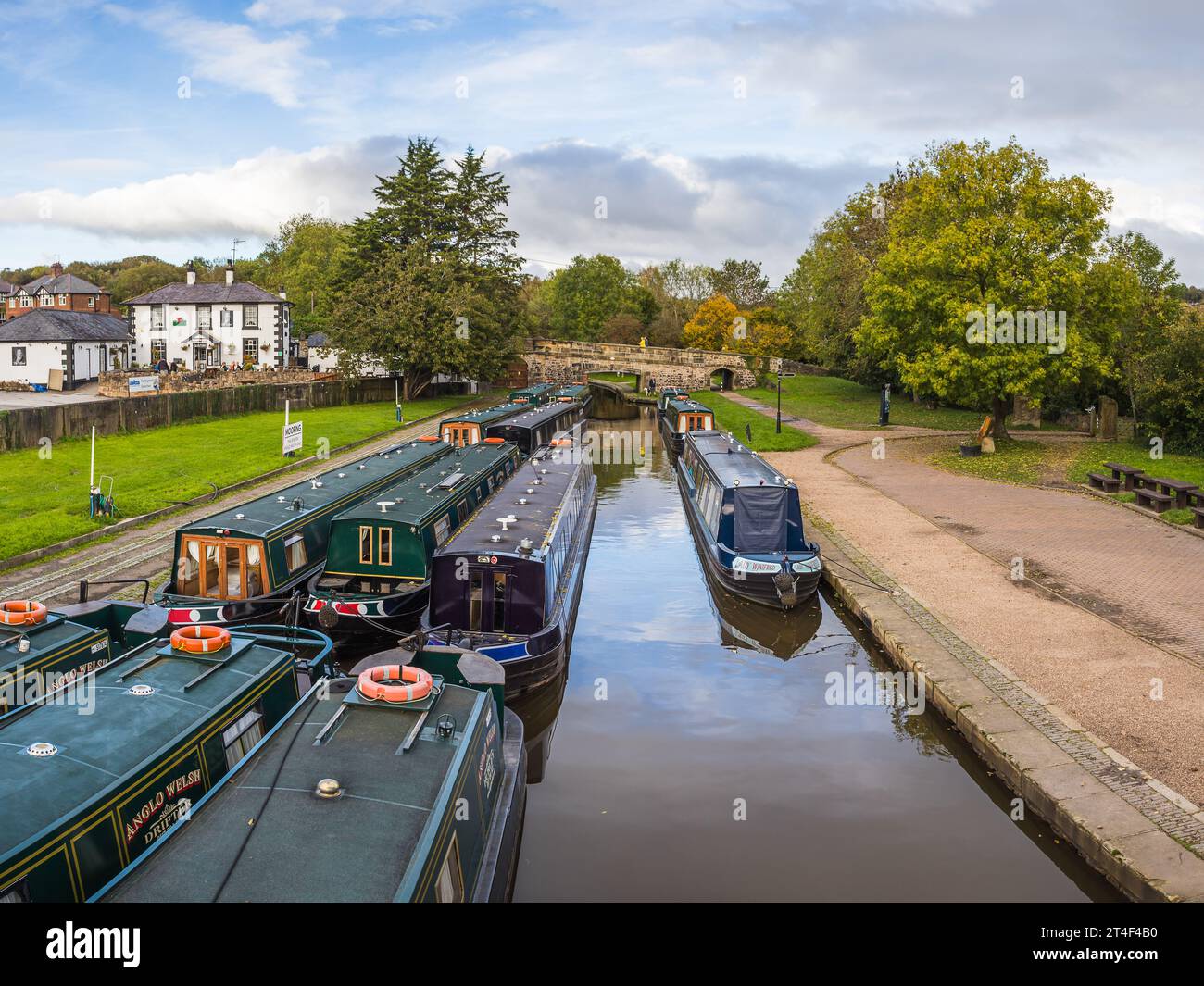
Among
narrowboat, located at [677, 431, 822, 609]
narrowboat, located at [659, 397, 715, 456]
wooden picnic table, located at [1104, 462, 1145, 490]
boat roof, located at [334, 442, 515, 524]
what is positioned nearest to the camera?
boat roof, located at [334, 442, 515, 524]

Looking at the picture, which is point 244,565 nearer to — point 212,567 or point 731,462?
point 212,567

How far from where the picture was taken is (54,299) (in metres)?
69.9

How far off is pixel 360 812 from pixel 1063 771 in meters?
7.91

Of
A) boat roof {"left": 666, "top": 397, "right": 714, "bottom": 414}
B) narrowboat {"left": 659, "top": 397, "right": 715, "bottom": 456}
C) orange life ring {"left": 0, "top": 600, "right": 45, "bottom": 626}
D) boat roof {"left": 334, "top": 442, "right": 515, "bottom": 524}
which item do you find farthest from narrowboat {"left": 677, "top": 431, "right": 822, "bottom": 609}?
boat roof {"left": 666, "top": 397, "right": 714, "bottom": 414}

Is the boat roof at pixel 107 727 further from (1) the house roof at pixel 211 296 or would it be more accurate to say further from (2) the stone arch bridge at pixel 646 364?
(2) the stone arch bridge at pixel 646 364

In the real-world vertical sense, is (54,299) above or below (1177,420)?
above

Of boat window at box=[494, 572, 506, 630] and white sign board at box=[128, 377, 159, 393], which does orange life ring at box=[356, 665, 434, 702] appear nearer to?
boat window at box=[494, 572, 506, 630]

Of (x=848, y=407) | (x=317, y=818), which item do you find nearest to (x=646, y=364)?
(x=848, y=407)

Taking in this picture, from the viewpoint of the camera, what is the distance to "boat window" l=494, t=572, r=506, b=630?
14.5m

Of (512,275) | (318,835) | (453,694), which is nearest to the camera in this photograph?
(318,835)

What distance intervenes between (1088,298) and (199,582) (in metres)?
30.7

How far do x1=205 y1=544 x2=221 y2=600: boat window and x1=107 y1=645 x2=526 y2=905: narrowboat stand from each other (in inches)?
288

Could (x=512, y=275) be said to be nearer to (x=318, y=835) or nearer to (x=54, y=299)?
(x=54, y=299)

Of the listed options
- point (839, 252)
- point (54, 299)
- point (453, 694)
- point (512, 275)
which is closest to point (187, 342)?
point (54, 299)
